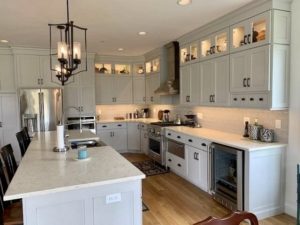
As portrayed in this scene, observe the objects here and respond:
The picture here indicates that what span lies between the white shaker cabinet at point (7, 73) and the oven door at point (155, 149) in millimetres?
3394

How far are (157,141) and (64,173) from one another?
3.42 metres

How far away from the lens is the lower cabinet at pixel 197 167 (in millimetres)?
3692

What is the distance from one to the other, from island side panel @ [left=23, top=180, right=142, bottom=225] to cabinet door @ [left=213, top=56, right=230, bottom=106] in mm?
2255

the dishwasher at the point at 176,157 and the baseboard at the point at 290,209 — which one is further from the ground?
the dishwasher at the point at 176,157

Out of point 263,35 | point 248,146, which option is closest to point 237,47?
point 263,35

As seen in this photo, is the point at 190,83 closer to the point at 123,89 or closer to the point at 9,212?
the point at 123,89

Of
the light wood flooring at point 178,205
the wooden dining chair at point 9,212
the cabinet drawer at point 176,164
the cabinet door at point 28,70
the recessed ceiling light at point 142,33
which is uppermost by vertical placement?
the recessed ceiling light at point 142,33

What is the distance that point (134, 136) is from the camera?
6.65m

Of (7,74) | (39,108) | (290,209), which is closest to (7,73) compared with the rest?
(7,74)

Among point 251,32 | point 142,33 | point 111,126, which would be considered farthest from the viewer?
point 111,126

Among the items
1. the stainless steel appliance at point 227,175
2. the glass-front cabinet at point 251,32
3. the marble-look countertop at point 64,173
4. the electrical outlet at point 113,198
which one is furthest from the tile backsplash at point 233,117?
the electrical outlet at point 113,198

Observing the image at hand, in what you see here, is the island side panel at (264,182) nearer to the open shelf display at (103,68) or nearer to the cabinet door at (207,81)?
the cabinet door at (207,81)

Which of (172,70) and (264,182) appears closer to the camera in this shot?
(264,182)

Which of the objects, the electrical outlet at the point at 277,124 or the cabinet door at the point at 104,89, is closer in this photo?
the electrical outlet at the point at 277,124
